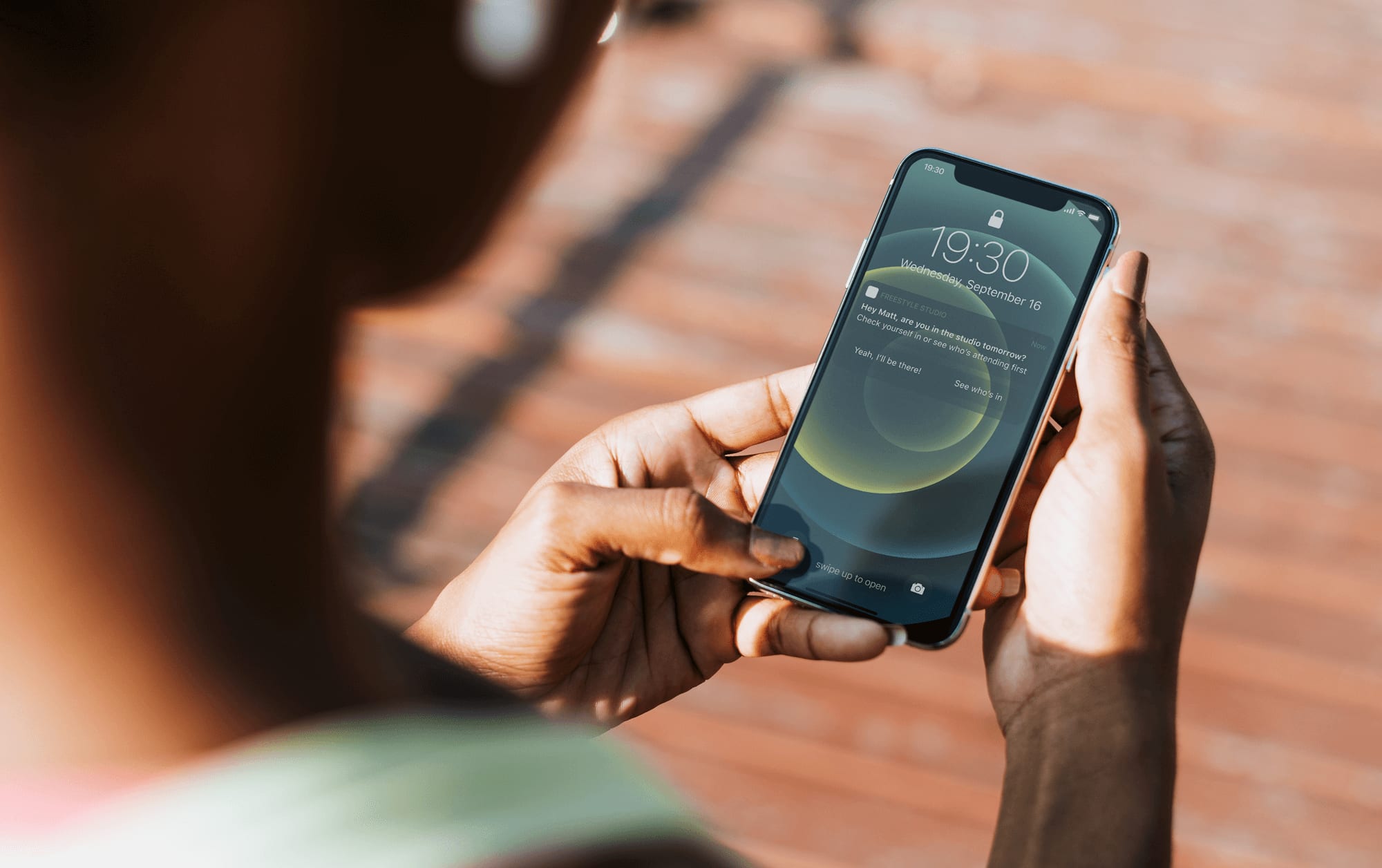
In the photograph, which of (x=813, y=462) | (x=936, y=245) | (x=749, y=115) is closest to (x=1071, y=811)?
(x=813, y=462)

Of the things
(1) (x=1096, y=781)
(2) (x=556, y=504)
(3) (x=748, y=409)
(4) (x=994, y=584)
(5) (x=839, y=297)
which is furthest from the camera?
(5) (x=839, y=297)

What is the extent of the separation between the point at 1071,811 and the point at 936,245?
64 cm

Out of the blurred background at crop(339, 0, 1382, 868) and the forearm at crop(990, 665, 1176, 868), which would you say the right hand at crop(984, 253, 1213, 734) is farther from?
the blurred background at crop(339, 0, 1382, 868)

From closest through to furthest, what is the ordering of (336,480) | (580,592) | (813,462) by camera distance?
(336,480), (580,592), (813,462)

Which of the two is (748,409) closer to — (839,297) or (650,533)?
(650,533)

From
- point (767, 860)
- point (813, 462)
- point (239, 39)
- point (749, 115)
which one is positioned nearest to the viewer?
point (239, 39)

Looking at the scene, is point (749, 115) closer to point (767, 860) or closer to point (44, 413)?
point (767, 860)

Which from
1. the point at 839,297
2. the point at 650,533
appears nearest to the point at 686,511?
the point at 650,533

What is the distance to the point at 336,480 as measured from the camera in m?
0.53

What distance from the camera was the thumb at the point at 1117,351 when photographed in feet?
3.61

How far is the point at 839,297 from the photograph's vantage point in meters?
2.60

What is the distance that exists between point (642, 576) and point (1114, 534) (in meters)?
0.54

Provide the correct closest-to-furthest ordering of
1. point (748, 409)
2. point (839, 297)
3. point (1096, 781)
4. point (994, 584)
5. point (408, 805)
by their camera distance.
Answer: point (408, 805)
point (1096, 781)
point (994, 584)
point (748, 409)
point (839, 297)

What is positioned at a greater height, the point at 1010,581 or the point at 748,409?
the point at 748,409
